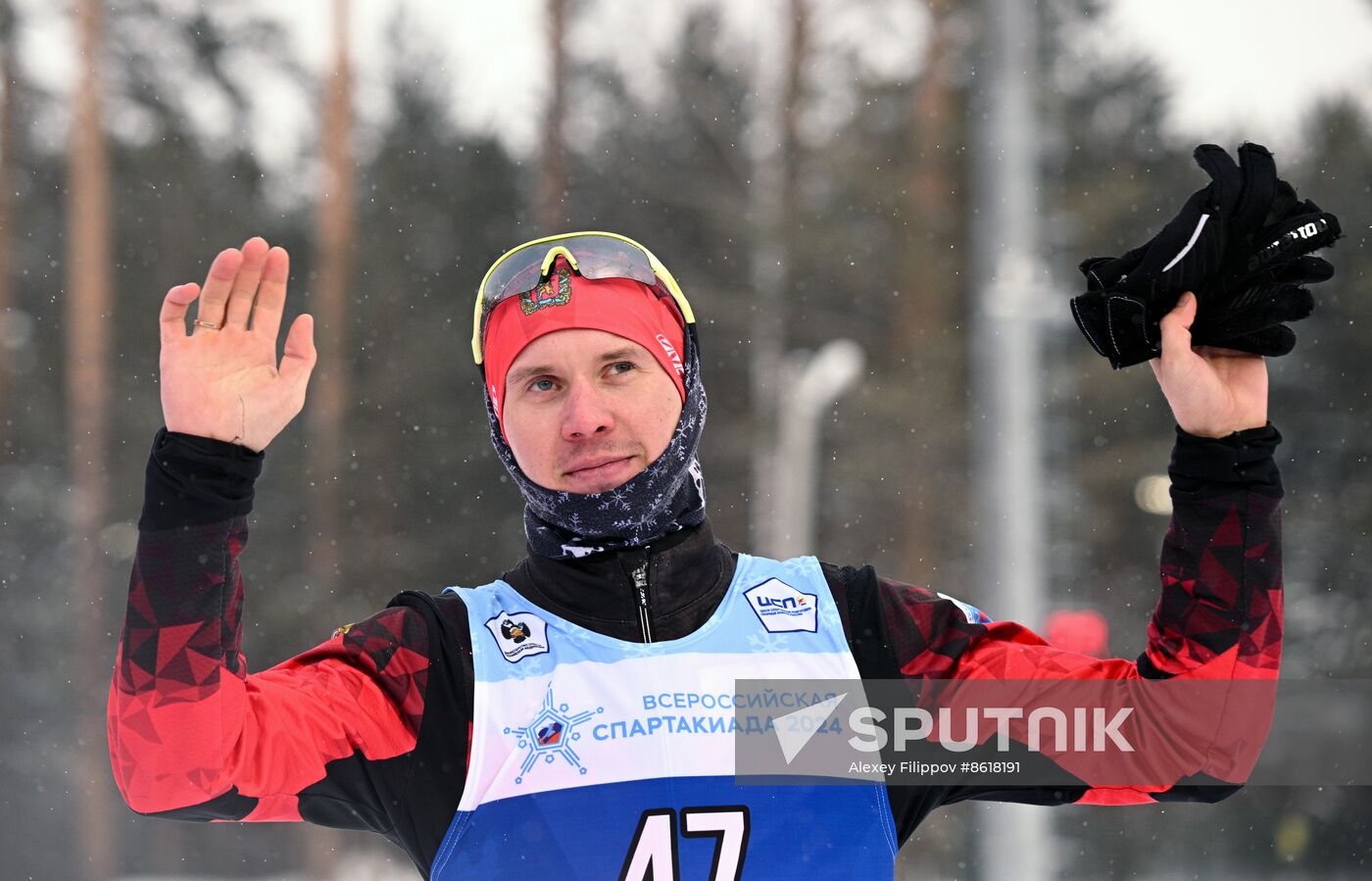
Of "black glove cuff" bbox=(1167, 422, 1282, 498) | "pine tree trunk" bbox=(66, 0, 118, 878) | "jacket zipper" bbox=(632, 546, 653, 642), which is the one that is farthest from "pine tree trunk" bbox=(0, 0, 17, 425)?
"black glove cuff" bbox=(1167, 422, 1282, 498)

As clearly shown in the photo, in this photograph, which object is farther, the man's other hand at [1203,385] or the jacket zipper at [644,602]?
the jacket zipper at [644,602]

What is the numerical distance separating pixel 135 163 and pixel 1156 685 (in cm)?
1811

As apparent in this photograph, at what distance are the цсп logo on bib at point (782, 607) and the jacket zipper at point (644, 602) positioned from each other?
0.61ft

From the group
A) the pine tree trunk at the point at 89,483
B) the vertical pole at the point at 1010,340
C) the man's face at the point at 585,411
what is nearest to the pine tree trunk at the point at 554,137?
the pine tree trunk at the point at 89,483

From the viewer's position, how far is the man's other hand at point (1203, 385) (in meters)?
2.14

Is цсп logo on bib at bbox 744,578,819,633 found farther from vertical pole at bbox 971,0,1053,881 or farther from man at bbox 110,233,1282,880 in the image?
vertical pole at bbox 971,0,1053,881

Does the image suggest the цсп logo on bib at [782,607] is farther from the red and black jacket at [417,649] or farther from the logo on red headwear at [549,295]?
the logo on red headwear at [549,295]

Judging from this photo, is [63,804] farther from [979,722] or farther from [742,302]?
[979,722]

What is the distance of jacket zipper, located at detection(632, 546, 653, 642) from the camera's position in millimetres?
2438

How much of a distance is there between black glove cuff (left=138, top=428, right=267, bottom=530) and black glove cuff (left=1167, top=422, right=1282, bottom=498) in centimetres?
138

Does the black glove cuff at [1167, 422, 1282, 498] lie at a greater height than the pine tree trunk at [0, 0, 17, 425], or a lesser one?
lesser

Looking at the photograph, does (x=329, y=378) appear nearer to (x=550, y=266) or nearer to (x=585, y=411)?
(x=550, y=266)

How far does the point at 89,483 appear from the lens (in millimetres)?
17766

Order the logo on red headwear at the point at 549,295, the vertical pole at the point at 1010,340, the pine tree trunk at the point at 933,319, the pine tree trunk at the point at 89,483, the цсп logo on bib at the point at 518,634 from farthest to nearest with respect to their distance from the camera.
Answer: the pine tree trunk at the point at 89,483 < the pine tree trunk at the point at 933,319 < the vertical pole at the point at 1010,340 < the logo on red headwear at the point at 549,295 < the цсп logo on bib at the point at 518,634
